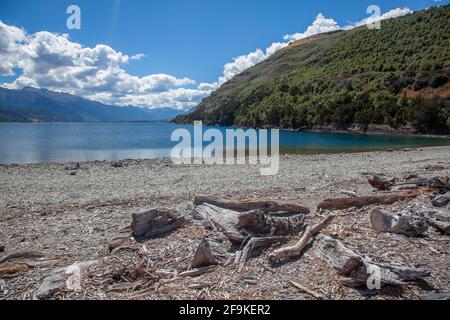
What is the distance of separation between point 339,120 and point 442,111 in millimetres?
27779

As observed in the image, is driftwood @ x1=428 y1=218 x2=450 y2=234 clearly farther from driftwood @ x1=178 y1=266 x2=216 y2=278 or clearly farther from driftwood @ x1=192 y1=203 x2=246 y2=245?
driftwood @ x1=178 y1=266 x2=216 y2=278

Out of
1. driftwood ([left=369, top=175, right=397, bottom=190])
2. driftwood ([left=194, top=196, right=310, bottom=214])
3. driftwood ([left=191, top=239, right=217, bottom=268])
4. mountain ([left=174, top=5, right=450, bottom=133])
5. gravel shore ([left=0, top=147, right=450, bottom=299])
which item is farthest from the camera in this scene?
mountain ([left=174, top=5, right=450, bottom=133])

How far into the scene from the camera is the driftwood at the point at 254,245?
6285 millimetres

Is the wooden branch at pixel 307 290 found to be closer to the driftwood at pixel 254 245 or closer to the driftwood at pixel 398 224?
the driftwood at pixel 254 245

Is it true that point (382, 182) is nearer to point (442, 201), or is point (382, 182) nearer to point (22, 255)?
point (442, 201)

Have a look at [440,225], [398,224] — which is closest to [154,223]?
[398,224]

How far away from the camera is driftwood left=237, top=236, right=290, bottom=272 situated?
20.6 ft

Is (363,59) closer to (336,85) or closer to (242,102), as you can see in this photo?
(336,85)

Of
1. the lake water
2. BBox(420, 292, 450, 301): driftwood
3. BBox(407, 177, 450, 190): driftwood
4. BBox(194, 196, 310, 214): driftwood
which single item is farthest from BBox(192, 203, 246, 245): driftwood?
the lake water

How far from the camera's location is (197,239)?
24.1ft

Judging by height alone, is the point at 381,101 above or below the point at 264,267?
above

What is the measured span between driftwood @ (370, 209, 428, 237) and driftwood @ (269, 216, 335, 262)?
1.20m

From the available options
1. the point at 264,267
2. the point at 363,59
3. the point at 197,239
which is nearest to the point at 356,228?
the point at 264,267

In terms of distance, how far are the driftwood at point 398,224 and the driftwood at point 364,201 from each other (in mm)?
1691
